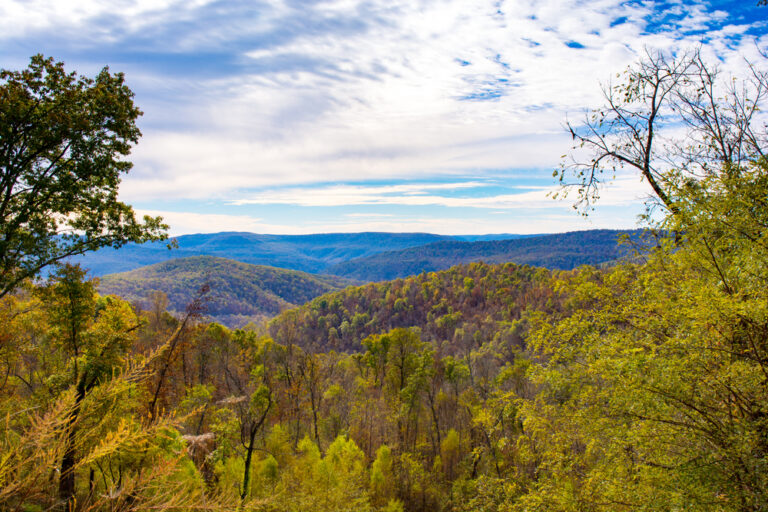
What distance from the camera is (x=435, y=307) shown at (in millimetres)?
97875

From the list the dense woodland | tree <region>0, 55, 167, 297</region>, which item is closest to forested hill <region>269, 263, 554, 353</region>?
the dense woodland

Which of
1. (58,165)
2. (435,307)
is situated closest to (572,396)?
(58,165)

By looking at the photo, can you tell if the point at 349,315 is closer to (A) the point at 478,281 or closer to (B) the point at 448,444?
(A) the point at 478,281

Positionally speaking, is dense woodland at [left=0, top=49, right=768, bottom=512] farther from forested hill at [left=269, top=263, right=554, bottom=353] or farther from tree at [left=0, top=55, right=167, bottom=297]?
forested hill at [left=269, top=263, right=554, bottom=353]

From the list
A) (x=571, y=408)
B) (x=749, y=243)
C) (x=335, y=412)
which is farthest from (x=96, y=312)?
(x=335, y=412)

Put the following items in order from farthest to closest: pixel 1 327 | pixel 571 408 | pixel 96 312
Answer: pixel 96 312
pixel 1 327
pixel 571 408

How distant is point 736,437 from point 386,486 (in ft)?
67.4

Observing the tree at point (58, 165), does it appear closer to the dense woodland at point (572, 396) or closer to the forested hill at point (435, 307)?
the dense woodland at point (572, 396)

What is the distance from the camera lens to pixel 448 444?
26.8 m

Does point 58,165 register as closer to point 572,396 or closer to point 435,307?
point 572,396

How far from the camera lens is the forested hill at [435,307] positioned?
249 ft

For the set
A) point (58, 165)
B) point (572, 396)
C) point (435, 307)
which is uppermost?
point (58, 165)

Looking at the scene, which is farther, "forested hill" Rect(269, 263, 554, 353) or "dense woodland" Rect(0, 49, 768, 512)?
"forested hill" Rect(269, 263, 554, 353)

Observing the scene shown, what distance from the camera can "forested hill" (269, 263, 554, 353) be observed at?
249 feet
